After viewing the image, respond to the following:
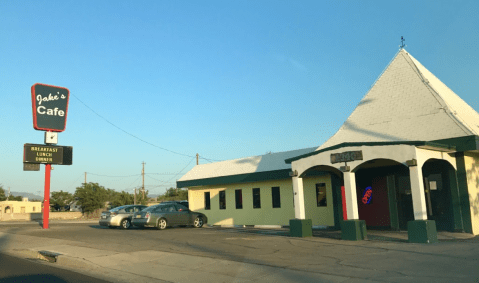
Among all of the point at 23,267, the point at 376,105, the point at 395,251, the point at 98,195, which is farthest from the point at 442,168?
the point at 98,195

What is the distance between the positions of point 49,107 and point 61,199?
50142 mm

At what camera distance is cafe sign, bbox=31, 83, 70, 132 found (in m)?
24.6

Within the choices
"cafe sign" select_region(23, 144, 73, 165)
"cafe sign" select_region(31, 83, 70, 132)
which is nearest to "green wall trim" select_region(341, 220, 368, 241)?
"cafe sign" select_region(23, 144, 73, 165)

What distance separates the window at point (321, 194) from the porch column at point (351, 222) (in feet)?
20.6

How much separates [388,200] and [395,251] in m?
7.43

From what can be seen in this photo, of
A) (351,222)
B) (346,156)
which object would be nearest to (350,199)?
(351,222)

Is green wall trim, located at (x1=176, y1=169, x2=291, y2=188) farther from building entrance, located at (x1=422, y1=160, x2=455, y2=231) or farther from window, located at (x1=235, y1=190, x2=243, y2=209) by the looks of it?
building entrance, located at (x1=422, y1=160, x2=455, y2=231)

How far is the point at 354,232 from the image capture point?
14.8m

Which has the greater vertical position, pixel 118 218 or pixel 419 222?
pixel 118 218

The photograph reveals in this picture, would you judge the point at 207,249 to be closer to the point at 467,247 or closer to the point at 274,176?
the point at 467,247

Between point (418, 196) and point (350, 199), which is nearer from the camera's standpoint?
point (418, 196)

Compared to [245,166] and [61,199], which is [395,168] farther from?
[61,199]

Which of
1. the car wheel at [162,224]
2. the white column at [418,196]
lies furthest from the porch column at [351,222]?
the car wheel at [162,224]

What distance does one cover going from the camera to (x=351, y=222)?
1491 cm
